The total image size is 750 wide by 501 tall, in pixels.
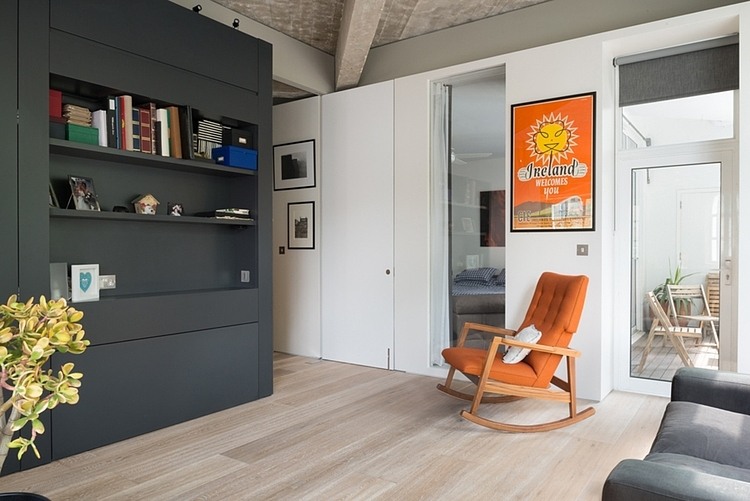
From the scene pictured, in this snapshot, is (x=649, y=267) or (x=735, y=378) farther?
(x=649, y=267)

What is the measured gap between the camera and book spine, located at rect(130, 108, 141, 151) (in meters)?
3.34

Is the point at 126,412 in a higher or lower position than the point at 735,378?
lower

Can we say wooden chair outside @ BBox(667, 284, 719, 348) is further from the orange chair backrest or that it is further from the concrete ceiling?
the concrete ceiling

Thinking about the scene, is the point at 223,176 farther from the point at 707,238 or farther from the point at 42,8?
the point at 707,238

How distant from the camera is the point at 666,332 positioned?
4.02 meters

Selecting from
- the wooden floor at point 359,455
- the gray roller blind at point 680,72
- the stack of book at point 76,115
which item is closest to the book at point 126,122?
the stack of book at point 76,115

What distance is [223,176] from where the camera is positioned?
4164 millimetres

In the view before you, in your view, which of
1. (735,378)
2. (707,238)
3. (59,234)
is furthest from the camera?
(707,238)

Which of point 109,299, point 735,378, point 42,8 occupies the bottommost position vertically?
point 735,378

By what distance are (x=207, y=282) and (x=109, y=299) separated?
96 cm

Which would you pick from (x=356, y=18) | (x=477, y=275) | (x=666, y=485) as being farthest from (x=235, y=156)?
(x=666, y=485)

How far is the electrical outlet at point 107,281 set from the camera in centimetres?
338

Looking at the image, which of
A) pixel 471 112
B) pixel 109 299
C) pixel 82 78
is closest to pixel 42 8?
pixel 82 78

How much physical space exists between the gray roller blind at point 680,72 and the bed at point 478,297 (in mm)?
1695
